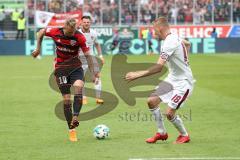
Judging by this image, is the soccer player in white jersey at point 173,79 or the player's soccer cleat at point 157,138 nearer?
the soccer player in white jersey at point 173,79

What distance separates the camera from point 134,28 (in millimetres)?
50875

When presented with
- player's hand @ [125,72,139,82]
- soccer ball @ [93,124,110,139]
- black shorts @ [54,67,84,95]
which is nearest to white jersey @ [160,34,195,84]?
player's hand @ [125,72,139,82]

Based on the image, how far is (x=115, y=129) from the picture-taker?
13.8m

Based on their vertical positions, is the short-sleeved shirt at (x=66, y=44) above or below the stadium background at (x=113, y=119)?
above

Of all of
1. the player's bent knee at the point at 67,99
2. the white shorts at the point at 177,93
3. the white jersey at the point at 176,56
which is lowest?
the player's bent knee at the point at 67,99

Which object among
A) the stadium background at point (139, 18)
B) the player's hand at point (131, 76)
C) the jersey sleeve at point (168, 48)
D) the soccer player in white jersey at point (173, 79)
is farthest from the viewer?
the stadium background at point (139, 18)

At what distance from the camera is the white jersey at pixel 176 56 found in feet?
37.9

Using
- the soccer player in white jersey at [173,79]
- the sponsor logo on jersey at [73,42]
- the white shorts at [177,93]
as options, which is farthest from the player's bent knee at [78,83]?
the white shorts at [177,93]

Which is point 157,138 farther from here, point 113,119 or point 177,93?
point 113,119

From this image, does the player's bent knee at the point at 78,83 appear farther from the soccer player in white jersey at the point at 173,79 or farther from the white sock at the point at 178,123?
the white sock at the point at 178,123

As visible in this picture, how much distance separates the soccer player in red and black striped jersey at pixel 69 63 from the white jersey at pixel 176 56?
5.94 ft

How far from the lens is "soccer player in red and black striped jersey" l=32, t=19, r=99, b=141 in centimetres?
1245

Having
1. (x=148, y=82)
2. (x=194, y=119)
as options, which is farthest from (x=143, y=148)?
(x=148, y=82)

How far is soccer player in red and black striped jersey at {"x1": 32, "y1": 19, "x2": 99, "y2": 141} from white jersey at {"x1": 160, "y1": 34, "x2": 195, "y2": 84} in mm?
1810
